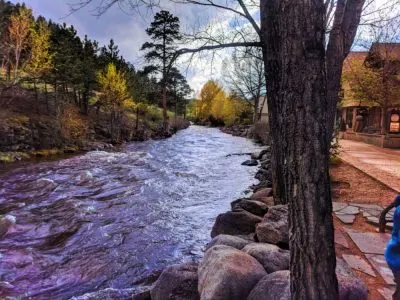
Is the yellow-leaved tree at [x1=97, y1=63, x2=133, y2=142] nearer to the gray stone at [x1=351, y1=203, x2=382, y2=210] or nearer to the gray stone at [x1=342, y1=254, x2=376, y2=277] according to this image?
the gray stone at [x1=351, y1=203, x2=382, y2=210]

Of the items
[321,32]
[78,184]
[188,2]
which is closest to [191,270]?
[321,32]

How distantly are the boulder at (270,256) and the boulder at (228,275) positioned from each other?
0.16 m

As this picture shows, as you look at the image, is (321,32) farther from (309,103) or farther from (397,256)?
(397,256)

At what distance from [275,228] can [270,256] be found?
0.87 metres

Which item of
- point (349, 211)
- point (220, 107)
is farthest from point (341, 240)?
point (220, 107)

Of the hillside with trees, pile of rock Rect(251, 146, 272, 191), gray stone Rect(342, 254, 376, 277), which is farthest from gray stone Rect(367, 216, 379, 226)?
the hillside with trees

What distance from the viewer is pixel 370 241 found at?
5117 millimetres

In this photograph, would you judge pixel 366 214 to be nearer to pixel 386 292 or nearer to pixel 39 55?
pixel 386 292

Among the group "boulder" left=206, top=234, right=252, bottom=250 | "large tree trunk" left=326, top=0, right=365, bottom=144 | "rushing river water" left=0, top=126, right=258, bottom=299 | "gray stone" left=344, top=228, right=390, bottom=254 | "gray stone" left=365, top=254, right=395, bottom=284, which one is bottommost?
"rushing river water" left=0, top=126, right=258, bottom=299

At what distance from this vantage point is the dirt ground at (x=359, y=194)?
3966 mm

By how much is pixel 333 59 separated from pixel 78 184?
30.9 ft

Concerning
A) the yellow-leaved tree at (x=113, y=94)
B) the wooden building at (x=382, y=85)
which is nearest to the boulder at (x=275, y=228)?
the wooden building at (x=382, y=85)

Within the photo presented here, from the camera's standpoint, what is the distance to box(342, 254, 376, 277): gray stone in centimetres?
418

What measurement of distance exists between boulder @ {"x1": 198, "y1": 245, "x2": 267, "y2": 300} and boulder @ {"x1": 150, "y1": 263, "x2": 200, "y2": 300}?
0.20m
